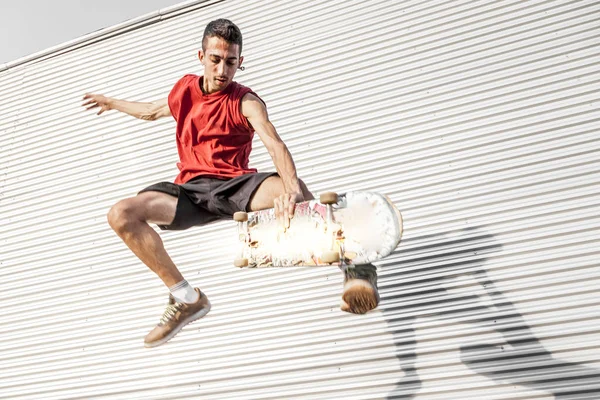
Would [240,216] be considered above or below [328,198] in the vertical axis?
below

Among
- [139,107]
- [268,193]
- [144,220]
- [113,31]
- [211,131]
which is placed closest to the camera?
[268,193]

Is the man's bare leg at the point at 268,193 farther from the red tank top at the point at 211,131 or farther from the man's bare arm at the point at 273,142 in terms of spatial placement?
the red tank top at the point at 211,131

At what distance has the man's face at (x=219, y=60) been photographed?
10.8 feet

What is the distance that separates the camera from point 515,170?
5352 millimetres

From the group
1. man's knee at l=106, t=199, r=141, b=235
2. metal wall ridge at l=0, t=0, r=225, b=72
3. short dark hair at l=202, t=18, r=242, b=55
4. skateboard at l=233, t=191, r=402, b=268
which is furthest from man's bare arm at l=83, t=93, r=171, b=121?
metal wall ridge at l=0, t=0, r=225, b=72

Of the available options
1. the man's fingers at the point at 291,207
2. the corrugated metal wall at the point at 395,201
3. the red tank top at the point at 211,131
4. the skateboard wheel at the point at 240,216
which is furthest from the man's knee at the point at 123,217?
the corrugated metal wall at the point at 395,201

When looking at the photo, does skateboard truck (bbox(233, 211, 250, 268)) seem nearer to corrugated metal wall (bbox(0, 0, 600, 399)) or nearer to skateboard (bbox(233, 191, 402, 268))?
skateboard (bbox(233, 191, 402, 268))

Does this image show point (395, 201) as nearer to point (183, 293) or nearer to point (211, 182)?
point (211, 182)

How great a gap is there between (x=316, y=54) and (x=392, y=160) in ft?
6.56

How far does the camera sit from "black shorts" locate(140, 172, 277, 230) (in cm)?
323

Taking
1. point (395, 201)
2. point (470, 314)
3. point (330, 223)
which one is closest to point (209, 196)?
point (330, 223)

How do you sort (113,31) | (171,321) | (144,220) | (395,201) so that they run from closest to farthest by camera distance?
(144,220)
(171,321)
(395,201)
(113,31)

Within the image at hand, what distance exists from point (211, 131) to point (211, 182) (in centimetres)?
36

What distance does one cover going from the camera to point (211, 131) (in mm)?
3449
